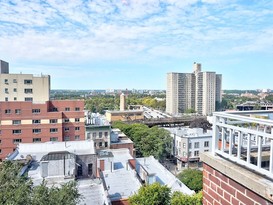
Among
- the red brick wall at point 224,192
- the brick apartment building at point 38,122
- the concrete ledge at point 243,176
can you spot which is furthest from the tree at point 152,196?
the brick apartment building at point 38,122

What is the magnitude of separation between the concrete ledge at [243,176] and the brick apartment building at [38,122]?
1232 inches

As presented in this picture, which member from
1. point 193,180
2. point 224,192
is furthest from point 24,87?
point 224,192

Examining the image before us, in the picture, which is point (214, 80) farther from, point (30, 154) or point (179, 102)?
point (30, 154)

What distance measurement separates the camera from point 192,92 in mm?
102625

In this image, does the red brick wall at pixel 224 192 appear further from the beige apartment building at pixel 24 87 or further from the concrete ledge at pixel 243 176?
the beige apartment building at pixel 24 87

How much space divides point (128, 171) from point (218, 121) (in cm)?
1910

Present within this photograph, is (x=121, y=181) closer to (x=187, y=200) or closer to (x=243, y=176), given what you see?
(x=187, y=200)

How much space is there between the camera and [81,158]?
68.6ft

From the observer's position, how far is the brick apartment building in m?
30.5

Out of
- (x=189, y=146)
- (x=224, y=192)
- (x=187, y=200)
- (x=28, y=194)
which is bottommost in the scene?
(x=189, y=146)

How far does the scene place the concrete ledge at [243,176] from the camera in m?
2.25

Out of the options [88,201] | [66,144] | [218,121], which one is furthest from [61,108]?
[218,121]

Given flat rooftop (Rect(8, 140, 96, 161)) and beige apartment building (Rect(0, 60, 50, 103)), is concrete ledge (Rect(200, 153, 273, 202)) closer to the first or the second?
flat rooftop (Rect(8, 140, 96, 161))

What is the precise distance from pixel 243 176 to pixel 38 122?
32247mm
